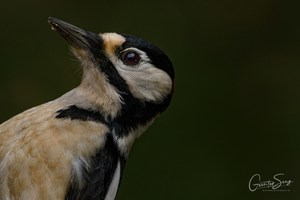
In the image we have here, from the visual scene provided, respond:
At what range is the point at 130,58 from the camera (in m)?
4.71

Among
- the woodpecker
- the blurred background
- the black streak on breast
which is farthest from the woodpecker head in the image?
the blurred background

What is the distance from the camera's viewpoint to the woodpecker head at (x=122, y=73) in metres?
4.63

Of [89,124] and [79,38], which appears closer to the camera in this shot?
[89,124]

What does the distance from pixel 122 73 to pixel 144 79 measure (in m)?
0.10

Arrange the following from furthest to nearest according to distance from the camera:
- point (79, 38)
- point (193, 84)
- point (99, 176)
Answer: point (193, 84), point (79, 38), point (99, 176)

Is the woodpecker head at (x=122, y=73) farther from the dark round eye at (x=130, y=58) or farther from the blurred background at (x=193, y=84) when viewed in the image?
the blurred background at (x=193, y=84)

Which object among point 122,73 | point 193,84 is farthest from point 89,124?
point 193,84

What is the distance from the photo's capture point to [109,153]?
177 inches

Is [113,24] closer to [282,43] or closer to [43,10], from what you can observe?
[43,10]

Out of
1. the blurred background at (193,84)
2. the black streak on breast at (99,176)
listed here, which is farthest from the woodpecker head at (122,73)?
the blurred background at (193,84)

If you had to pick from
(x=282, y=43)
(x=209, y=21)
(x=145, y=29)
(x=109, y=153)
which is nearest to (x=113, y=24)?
(x=145, y=29)

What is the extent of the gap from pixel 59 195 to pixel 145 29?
2823 mm

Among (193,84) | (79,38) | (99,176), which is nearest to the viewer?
(99,176)

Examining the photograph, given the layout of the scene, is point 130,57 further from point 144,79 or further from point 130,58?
point 144,79
